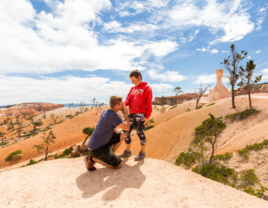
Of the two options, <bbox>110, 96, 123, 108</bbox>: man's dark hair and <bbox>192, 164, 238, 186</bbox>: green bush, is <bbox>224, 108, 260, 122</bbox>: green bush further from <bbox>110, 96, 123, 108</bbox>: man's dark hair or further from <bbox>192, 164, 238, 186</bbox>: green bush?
<bbox>110, 96, 123, 108</bbox>: man's dark hair

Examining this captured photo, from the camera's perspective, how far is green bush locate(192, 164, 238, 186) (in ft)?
25.9

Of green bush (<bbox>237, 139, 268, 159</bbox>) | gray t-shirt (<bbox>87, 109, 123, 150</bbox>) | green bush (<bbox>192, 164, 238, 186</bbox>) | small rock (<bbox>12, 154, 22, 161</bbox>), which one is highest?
gray t-shirt (<bbox>87, 109, 123, 150</bbox>)

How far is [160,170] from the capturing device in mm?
4520

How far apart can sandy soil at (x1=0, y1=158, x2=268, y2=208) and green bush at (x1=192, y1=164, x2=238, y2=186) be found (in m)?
5.56

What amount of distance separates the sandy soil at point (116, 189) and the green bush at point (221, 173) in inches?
219

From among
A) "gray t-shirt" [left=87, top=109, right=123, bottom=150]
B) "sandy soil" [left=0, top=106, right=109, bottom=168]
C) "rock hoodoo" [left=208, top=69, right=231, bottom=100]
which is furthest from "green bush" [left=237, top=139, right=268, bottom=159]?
"rock hoodoo" [left=208, top=69, right=231, bottom=100]

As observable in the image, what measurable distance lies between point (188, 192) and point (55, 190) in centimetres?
350

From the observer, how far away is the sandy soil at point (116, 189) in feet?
9.58

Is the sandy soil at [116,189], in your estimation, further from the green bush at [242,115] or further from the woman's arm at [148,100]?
the green bush at [242,115]

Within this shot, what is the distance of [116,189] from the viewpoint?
3.32 meters

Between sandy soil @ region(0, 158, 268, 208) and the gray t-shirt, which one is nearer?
sandy soil @ region(0, 158, 268, 208)

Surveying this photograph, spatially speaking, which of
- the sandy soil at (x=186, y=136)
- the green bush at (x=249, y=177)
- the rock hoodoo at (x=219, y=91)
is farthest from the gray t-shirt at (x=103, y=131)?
the rock hoodoo at (x=219, y=91)

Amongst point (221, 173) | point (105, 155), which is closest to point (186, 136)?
point (221, 173)

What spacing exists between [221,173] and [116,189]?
28.7ft
